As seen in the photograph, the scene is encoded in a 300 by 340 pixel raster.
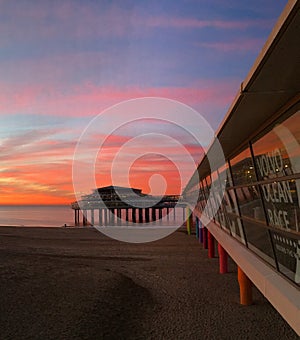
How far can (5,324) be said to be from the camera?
6172 millimetres

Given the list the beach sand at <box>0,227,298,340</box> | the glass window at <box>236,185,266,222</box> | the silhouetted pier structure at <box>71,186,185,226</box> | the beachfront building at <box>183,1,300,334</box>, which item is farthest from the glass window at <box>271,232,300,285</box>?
the silhouetted pier structure at <box>71,186,185,226</box>

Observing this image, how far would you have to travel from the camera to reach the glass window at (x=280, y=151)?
11.9 feet

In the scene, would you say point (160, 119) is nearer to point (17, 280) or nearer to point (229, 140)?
point (17, 280)

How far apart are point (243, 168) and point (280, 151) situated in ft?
6.61

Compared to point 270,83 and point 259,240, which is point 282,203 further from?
point 259,240

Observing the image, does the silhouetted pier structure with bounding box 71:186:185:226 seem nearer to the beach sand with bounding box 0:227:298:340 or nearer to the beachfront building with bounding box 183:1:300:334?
the beach sand with bounding box 0:227:298:340

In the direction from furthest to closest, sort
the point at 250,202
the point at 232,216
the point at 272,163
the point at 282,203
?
the point at 232,216 → the point at 250,202 → the point at 272,163 → the point at 282,203

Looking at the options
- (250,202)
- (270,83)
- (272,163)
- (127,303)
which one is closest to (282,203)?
(272,163)

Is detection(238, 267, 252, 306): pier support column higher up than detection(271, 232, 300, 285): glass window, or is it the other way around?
detection(271, 232, 300, 285): glass window

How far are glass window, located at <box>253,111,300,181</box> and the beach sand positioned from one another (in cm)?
269

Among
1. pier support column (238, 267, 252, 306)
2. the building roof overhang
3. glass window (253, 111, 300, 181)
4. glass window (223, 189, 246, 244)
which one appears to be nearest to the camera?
the building roof overhang

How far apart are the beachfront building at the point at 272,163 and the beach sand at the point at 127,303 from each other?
1168 mm

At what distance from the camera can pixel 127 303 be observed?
755cm

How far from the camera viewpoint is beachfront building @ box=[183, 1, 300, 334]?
3119 millimetres
